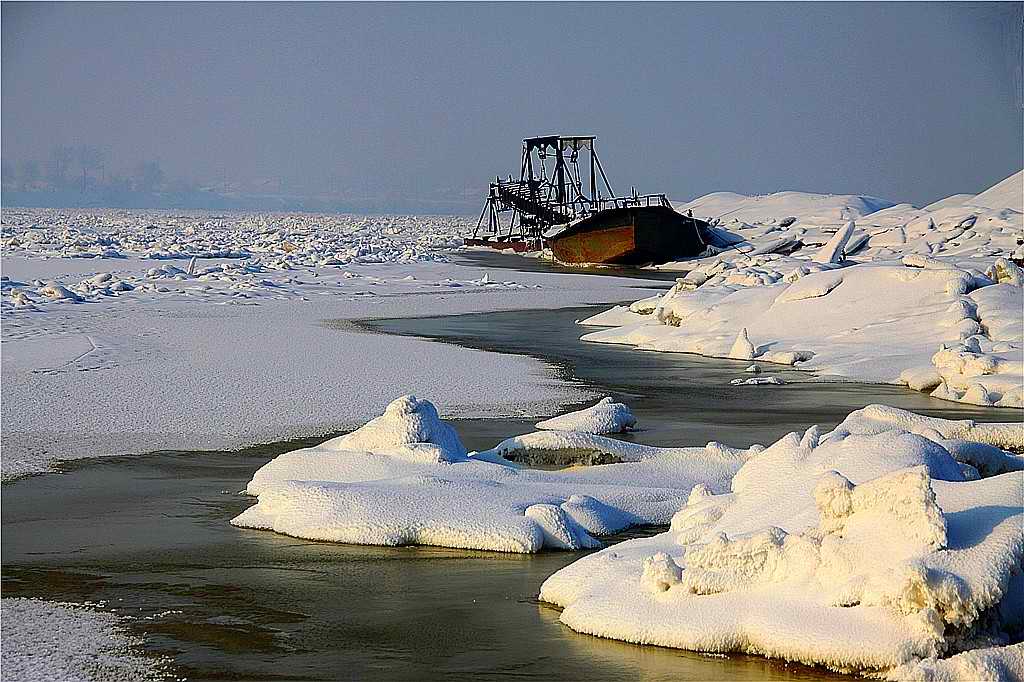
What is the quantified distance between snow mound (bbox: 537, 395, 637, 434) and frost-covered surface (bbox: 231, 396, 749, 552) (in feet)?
3.73

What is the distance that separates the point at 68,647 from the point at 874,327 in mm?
12158

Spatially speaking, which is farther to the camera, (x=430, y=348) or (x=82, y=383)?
(x=430, y=348)

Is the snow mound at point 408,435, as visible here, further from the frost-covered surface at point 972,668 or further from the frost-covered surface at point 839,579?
the frost-covered surface at point 972,668

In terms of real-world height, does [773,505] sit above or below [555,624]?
above

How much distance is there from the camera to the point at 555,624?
524 cm

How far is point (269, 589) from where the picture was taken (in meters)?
5.72

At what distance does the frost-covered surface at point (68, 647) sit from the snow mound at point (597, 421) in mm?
4363

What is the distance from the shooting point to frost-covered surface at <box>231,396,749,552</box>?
254 inches

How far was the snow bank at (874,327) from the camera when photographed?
1243 cm

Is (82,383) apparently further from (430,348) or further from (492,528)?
(492,528)

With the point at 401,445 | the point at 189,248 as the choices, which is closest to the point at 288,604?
the point at 401,445

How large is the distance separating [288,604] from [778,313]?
485 inches

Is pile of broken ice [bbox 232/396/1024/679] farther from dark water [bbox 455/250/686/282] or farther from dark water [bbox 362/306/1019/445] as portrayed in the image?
dark water [bbox 455/250/686/282]

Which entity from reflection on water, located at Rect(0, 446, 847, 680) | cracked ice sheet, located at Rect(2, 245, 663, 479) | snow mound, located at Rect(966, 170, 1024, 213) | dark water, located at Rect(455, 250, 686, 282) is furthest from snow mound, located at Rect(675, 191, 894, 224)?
reflection on water, located at Rect(0, 446, 847, 680)
